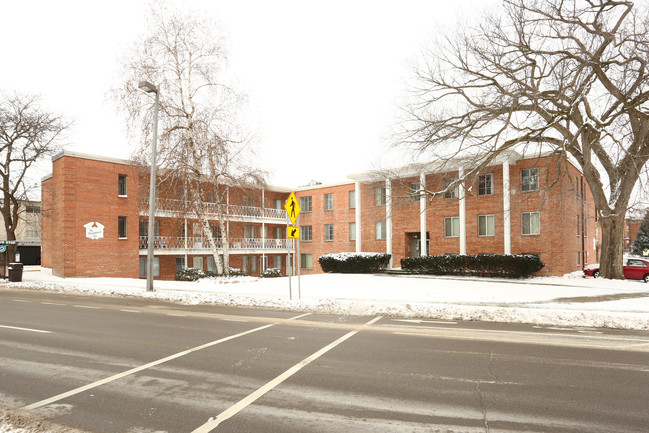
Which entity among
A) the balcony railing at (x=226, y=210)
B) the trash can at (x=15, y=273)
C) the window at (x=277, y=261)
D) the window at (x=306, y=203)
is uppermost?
the window at (x=306, y=203)

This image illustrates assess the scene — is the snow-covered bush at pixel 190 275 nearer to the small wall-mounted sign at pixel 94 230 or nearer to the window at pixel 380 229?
the small wall-mounted sign at pixel 94 230

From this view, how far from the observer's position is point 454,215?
2845 centimetres

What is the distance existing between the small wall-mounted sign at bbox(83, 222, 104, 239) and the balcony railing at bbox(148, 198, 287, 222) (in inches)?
139

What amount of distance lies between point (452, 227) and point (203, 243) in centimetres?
1856

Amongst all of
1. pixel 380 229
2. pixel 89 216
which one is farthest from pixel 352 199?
pixel 89 216

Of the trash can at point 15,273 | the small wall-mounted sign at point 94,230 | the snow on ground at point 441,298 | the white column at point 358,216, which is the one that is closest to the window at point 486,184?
the snow on ground at point 441,298

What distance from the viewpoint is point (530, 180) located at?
2506cm

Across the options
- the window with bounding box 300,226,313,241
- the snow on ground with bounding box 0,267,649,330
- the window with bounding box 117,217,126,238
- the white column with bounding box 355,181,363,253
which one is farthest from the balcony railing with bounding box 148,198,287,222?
the white column with bounding box 355,181,363,253

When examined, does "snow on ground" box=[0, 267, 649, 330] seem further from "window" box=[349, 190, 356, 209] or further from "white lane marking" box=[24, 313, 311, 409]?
"window" box=[349, 190, 356, 209]

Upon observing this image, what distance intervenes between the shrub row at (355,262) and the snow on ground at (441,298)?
18.6 feet

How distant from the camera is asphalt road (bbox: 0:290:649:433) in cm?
421

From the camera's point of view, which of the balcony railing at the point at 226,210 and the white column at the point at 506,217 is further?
the white column at the point at 506,217

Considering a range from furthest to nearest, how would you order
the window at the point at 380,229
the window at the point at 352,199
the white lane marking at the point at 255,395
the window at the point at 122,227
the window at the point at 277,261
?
the window at the point at 277,261, the window at the point at 352,199, the window at the point at 380,229, the window at the point at 122,227, the white lane marking at the point at 255,395

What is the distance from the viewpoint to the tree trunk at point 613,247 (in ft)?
64.9
